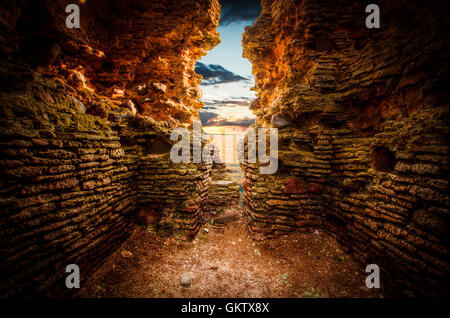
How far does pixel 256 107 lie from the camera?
757cm

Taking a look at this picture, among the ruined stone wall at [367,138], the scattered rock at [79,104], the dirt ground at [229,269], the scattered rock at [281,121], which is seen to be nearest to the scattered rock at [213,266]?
the dirt ground at [229,269]

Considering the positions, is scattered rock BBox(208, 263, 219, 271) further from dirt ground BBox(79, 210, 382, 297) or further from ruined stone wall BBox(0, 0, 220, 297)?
ruined stone wall BBox(0, 0, 220, 297)

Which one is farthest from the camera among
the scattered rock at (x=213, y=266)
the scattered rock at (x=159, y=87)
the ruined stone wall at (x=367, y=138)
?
the scattered rock at (x=159, y=87)

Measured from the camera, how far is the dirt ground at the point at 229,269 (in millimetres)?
2447

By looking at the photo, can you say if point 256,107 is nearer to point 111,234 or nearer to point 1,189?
point 111,234

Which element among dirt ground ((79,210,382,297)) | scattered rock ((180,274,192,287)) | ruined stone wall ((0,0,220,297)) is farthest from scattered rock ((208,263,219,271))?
ruined stone wall ((0,0,220,297))

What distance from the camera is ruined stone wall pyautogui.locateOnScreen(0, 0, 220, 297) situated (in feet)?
6.01

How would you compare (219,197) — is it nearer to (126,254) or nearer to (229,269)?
(229,269)

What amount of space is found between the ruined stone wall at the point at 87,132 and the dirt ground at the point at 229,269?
1.16 feet

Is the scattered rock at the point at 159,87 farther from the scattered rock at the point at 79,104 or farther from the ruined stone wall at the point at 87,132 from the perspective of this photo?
the scattered rock at the point at 79,104

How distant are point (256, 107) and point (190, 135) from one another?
4737mm

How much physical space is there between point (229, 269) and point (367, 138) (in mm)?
3907

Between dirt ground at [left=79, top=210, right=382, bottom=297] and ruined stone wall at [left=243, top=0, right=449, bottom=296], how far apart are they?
37cm

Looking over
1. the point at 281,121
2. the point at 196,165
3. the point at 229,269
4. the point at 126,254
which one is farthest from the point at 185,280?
the point at 281,121
